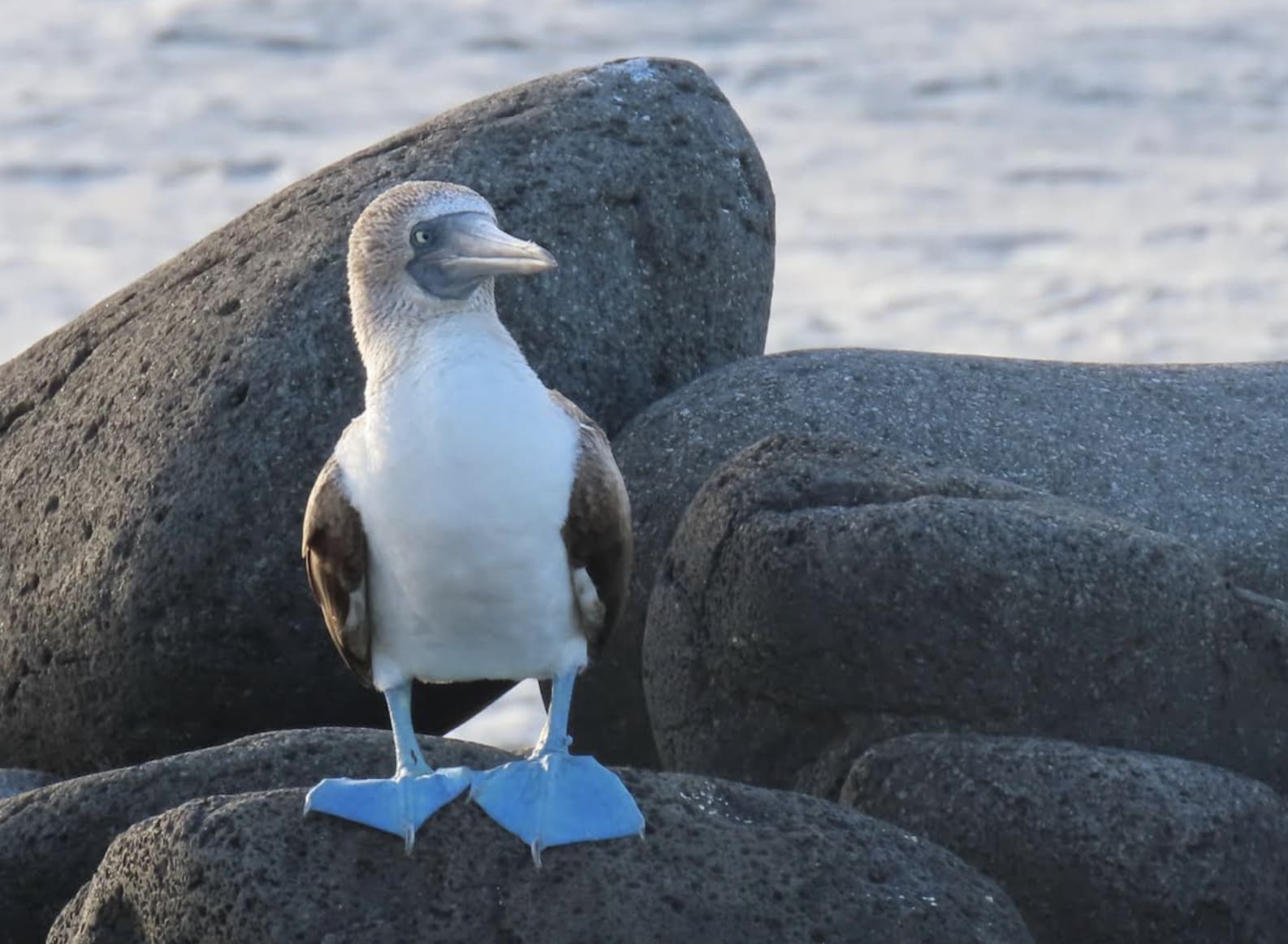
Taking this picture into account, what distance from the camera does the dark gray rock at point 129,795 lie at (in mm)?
5059

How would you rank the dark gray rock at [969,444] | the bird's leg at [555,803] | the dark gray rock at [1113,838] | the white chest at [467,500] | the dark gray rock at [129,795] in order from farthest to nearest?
the dark gray rock at [969,444]
the dark gray rock at [129,795]
the dark gray rock at [1113,838]
the bird's leg at [555,803]
the white chest at [467,500]

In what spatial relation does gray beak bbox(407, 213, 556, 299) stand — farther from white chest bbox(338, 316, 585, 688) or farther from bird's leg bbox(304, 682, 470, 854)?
bird's leg bbox(304, 682, 470, 854)

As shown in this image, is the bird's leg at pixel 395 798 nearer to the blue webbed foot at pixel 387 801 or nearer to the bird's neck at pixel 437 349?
the blue webbed foot at pixel 387 801

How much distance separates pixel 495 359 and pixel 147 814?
4.86 ft

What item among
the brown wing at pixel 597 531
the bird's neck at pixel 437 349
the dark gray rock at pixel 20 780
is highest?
Answer: the bird's neck at pixel 437 349

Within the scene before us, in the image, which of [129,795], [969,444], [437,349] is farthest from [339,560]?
[969,444]

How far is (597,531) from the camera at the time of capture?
14.6 feet

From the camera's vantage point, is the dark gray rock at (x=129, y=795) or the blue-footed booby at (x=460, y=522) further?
the dark gray rock at (x=129, y=795)

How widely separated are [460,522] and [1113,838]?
162cm

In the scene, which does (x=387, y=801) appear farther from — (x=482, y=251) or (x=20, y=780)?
(x=20, y=780)

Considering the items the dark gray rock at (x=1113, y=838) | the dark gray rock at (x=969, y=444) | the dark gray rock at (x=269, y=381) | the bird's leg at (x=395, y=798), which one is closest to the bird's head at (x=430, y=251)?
the bird's leg at (x=395, y=798)

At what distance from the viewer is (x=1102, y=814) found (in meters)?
4.85

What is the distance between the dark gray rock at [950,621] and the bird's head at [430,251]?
3.61 ft

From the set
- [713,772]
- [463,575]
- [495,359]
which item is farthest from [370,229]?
[713,772]
